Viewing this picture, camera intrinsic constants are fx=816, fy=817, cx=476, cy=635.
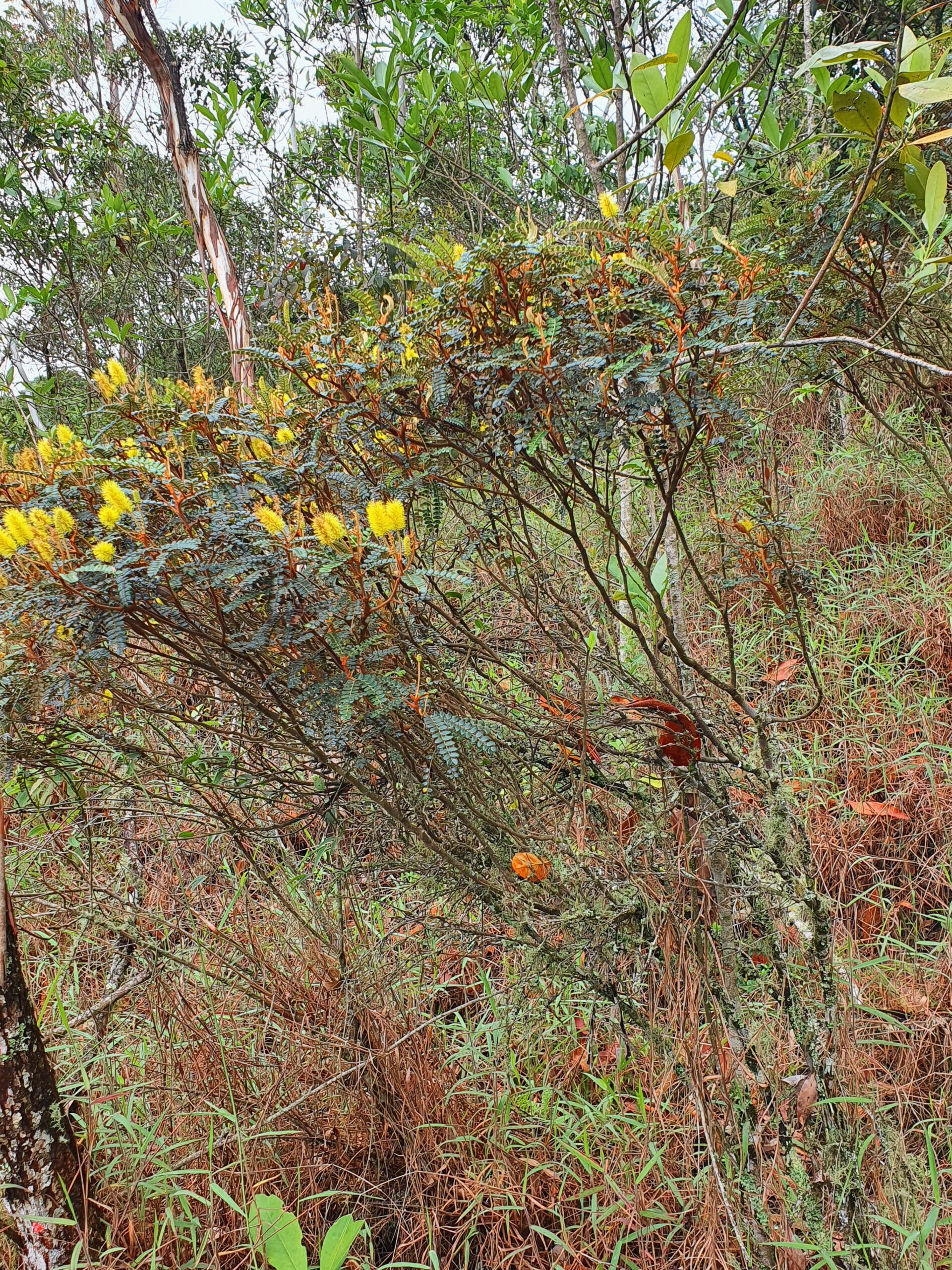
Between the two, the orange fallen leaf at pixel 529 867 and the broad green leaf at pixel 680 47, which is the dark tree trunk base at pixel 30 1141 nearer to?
the orange fallen leaf at pixel 529 867

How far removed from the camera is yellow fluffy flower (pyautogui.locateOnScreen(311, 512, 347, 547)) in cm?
110

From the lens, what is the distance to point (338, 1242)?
4.22 ft

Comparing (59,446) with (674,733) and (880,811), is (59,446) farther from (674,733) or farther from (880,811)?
(880,811)

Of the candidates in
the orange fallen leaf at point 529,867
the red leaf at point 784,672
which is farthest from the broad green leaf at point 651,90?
the red leaf at point 784,672

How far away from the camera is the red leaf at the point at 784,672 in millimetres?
2395

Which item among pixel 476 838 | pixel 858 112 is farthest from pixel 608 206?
pixel 476 838

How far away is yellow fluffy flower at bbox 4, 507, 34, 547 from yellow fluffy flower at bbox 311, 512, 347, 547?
402mm

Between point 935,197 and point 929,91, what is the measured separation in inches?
12.4

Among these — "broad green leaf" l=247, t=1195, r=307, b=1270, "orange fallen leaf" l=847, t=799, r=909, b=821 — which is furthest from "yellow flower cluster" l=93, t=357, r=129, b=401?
"orange fallen leaf" l=847, t=799, r=909, b=821

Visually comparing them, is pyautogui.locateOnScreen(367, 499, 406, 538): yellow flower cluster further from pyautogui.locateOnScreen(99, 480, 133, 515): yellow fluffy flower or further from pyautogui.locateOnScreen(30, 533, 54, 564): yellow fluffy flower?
pyautogui.locateOnScreen(30, 533, 54, 564): yellow fluffy flower

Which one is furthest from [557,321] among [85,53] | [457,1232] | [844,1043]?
[85,53]

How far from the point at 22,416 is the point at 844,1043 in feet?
7.77

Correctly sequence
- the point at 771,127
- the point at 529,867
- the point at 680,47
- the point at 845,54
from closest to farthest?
the point at 845,54, the point at 680,47, the point at 529,867, the point at 771,127

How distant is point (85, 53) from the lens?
20.5 feet
